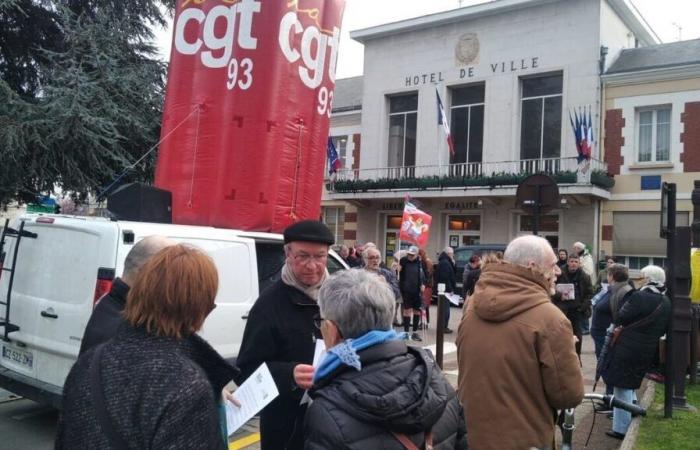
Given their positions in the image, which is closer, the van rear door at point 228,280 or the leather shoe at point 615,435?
the van rear door at point 228,280

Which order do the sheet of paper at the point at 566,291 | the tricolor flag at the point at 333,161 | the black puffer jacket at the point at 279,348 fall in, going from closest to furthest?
the black puffer jacket at the point at 279,348
the sheet of paper at the point at 566,291
the tricolor flag at the point at 333,161

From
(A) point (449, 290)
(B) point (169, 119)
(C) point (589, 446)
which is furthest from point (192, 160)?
(A) point (449, 290)

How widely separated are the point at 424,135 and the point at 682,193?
961cm

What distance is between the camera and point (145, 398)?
1646mm

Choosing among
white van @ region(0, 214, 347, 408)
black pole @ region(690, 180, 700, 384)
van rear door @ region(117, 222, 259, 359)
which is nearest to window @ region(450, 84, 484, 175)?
black pole @ region(690, 180, 700, 384)

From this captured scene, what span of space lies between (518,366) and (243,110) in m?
5.06

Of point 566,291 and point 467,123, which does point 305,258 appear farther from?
point 467,123

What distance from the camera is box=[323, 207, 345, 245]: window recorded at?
86.2ft

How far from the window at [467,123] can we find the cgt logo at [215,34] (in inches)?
659

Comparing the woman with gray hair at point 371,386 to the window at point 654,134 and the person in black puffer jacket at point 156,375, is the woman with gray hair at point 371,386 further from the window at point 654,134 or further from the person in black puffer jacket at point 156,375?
the window at point 654,134

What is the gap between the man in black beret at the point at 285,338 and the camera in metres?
2.65

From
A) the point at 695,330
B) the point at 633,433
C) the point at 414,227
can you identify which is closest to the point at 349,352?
the point at 633,433

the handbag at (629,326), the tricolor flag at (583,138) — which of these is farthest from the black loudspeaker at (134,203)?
the tricolor flag at (583,138)

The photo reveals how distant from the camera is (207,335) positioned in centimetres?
515
